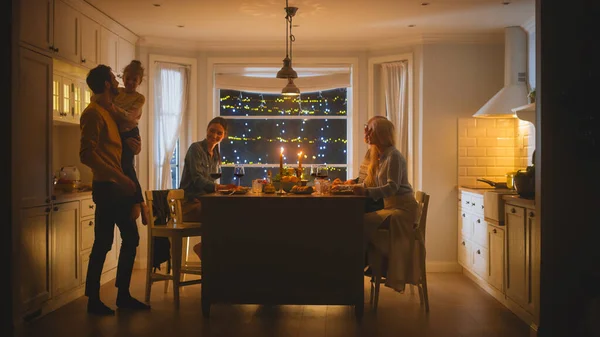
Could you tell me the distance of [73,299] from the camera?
505 centimetres

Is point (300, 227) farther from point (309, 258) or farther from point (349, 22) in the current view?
point (349, 22)

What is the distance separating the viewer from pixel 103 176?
4500mm

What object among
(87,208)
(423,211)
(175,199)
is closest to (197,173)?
(175,199)

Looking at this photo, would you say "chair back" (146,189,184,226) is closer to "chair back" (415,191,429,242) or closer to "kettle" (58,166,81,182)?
"kettle" (58,166,81,182)

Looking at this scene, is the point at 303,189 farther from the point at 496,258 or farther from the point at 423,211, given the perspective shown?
the point at 496,258

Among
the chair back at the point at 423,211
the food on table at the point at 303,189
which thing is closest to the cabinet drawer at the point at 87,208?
the food on table at the point at 303,189

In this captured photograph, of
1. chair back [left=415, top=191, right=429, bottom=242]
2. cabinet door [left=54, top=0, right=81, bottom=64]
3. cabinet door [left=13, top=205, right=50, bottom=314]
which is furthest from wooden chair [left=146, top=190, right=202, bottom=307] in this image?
chair back [left=415, top=191, right=429, bottom=242]

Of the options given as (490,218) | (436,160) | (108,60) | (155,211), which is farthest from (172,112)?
(490,218)

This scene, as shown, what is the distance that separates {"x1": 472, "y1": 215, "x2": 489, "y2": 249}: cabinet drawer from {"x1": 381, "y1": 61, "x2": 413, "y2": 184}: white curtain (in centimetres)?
124

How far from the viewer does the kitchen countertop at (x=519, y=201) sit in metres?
4.17

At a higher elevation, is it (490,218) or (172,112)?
(172,112)

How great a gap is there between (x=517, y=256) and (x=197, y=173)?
2.69m

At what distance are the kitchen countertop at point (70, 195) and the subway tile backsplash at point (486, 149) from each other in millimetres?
3914

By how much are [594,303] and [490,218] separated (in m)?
1.61
